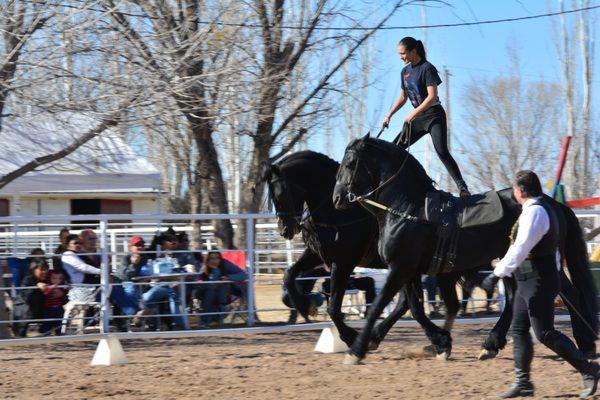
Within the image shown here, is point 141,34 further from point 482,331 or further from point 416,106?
point 482,331

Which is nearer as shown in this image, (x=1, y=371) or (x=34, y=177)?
(x=1, y=371)

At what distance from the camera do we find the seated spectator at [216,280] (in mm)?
10742

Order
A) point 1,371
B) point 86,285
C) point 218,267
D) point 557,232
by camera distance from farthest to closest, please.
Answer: point 218,267
point 86,285
point 1,371
point 557,232

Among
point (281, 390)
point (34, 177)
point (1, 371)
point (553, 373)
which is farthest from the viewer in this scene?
point (34, 177)

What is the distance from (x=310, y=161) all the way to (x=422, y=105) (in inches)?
52.9

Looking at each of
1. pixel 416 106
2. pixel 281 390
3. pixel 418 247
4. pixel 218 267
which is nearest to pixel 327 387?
pixel 281 390

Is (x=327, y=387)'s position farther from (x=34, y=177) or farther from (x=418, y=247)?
(x=34, y=177)

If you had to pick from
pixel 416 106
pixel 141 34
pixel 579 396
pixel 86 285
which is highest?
pixel 141 34

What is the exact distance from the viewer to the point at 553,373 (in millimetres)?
7789

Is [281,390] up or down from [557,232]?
down

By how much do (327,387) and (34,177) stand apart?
1249 centimetres

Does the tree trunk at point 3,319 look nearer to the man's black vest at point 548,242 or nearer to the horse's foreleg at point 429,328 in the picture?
the horse's foreleg at point 429,328

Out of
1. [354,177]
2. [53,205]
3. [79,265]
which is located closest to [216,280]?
[79,265]

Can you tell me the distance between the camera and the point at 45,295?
33.5 ft
